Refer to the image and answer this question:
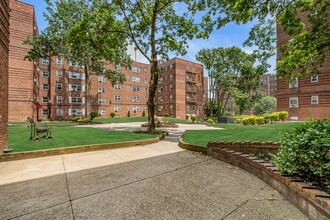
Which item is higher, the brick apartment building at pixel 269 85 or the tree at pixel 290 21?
the brick apartment building at pixel 269 85

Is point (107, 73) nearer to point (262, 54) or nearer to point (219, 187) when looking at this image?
point (262, 54)

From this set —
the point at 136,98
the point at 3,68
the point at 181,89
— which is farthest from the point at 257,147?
the point at 136,98

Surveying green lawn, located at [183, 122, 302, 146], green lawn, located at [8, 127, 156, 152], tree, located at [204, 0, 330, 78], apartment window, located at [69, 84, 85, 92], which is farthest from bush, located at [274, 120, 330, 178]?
apartment window, located at [69, 84, 85, 92]

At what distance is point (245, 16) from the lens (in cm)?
577

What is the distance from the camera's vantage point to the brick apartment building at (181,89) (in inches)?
1604

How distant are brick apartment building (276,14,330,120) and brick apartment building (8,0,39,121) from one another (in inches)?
1403

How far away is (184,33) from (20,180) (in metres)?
12.1

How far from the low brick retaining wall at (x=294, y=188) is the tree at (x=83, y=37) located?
12184 mm

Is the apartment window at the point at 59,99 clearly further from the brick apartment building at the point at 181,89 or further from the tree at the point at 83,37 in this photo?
the brick apartment building at the point at 181,89

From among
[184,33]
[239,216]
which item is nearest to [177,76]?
[184,33]

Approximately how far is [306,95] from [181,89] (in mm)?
25554

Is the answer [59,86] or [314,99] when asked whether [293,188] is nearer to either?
[314,99]

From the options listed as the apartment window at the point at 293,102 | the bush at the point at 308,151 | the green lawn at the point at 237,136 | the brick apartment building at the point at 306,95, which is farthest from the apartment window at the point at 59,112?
the apartment window at the point at 293,102

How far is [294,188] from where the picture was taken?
8.07 ft
